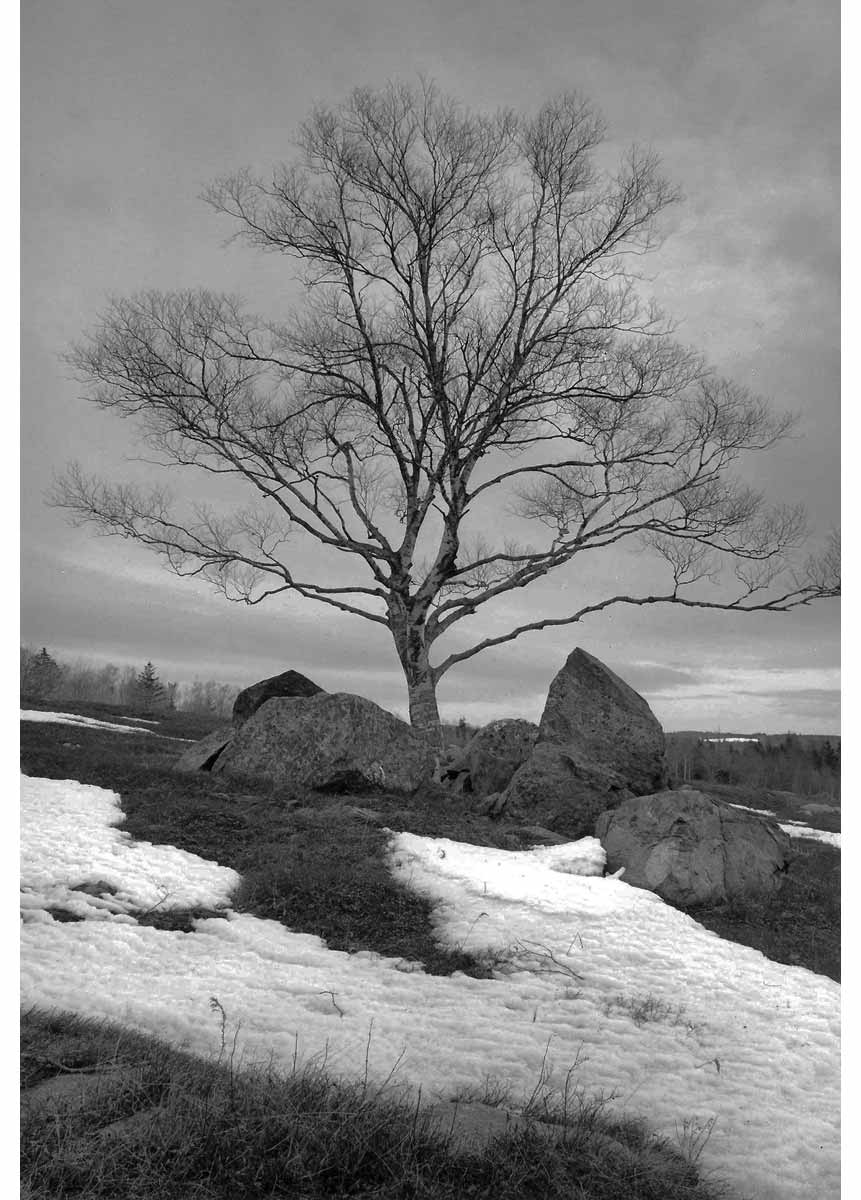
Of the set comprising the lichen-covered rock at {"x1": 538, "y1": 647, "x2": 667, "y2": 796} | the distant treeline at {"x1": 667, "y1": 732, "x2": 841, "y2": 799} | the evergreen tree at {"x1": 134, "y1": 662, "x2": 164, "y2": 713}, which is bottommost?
the distant treeline at {"x1": 667, "y1": 732, "x2": 841, "y2": 799}

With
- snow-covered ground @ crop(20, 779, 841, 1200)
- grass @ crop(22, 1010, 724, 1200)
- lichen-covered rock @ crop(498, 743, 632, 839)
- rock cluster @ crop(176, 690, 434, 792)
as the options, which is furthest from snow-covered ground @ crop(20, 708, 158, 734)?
grass @ crop(22, 1010, 724, 1200)

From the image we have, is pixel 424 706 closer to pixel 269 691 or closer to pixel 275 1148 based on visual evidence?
pixel 269 691

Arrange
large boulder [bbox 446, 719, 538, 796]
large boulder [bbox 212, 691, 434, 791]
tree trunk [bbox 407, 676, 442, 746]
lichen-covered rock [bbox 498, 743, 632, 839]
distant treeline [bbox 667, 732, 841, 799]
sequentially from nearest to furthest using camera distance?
lichen-covered rock [bbox 498, 743, 632, 839] < large boulder [bbox 212, 691, 434, 791] < large boulder [bbox 446, 719, 538, 796] < tree trunk [bbox 407, 676, 442, 746] < distant treeline [bbox 667, 732, 841, 799]

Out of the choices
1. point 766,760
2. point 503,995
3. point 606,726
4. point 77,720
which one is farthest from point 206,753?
point 766,760

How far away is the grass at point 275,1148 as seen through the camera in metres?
2.89

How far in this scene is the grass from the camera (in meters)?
2.89

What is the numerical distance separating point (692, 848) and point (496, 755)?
5.25m

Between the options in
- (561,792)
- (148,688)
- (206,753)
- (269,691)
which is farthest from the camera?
(148,688)

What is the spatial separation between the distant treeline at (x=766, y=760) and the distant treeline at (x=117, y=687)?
120 ft

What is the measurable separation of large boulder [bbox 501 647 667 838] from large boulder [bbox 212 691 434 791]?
1.89m

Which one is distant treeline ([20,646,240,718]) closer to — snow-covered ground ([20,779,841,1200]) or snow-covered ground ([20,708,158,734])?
snow-covered ground ([20,708,158,734])

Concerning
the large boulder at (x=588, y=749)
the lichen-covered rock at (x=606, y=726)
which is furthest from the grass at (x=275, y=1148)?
the lichen-covered rock at (x=606, y=726)

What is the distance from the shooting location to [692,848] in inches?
381

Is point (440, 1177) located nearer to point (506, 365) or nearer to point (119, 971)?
point (119, 971)
